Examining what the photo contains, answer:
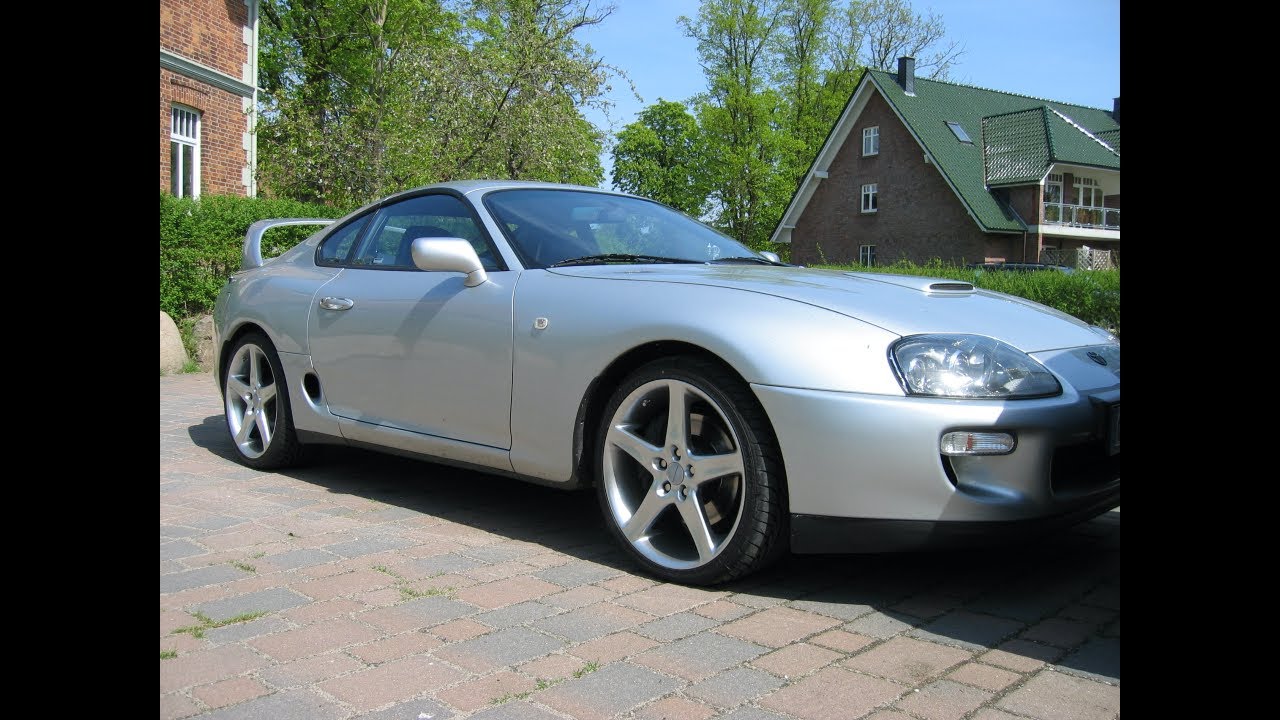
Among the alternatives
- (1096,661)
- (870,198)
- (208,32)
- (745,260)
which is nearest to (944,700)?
(1096,661)

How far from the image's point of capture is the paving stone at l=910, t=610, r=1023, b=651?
270cm

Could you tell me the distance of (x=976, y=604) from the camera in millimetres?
3016

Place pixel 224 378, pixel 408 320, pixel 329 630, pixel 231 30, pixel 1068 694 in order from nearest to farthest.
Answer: pixel 1068 694 → pixel 329 630 → pixel 408 320 → pixel 224 378 → pixel 231 30

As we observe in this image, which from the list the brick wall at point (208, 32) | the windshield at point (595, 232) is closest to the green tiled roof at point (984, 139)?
the brick wall at point (208, 32)

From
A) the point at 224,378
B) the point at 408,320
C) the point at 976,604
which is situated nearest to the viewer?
the point at 976,604

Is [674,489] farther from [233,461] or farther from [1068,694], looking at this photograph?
[233,461]

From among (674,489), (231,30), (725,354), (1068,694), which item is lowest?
(1068,694)

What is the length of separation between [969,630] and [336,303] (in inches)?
120

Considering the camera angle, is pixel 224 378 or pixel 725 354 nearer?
pixel 725 354

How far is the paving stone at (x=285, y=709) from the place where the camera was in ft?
7.22

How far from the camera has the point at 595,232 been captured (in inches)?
165
